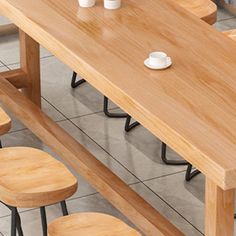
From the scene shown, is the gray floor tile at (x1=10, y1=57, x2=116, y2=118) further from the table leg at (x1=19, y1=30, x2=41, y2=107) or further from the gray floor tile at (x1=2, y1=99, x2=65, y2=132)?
the table leg at (x1=19, y1=30, x2=41, y2=107)

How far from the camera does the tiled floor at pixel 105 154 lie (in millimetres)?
4969

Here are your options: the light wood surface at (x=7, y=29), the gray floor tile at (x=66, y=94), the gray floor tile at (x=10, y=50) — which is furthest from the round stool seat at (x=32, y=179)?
the light wood surface at (x=7, y=29)

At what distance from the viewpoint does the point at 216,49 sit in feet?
14.5

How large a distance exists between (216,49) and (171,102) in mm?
582

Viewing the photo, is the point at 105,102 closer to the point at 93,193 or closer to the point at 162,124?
the point at 93,193

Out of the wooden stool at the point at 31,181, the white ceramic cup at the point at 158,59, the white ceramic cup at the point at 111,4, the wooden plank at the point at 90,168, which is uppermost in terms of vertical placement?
the white ceramic cup at the point at 158,59

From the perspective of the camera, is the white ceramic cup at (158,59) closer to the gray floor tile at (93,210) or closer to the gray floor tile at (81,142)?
the gray floor tile at (93,210)

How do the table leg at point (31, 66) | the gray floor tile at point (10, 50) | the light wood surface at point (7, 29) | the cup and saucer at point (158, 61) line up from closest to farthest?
the cup and saucer at point (158, 61) → the table leg at point (31, 66) → the gray floor tile at point (10, 50) → the light wood surface at point (7, 29)

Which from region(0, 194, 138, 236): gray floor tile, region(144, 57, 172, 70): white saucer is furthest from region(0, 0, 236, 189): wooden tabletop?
region(0, 194, 138, 236): gray floor tile

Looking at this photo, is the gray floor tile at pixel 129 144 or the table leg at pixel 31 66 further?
the table leg at pixel 31 66

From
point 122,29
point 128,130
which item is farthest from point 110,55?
point 128,130

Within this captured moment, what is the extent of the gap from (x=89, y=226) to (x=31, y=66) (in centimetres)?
216

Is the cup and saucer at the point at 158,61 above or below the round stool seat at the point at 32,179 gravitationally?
above

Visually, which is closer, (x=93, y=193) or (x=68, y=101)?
(x=93, y=193)
